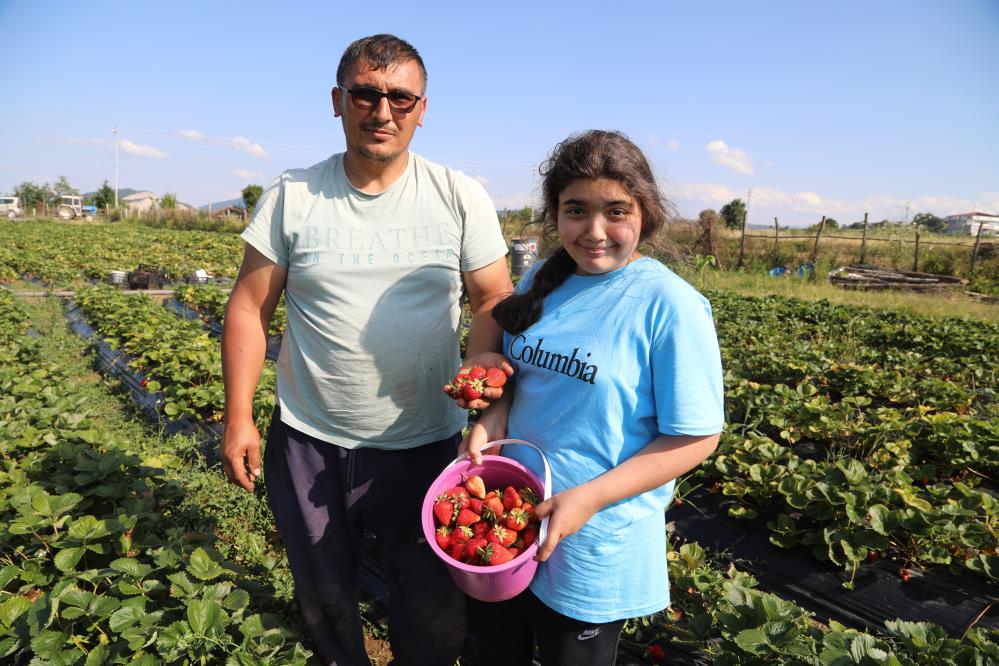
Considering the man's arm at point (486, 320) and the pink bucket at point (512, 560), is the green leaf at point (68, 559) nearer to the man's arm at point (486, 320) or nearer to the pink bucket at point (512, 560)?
the pink bucket at point (512, 560)

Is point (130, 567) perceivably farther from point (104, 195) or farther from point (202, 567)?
point (104, 195)

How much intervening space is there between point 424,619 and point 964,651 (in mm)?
1440

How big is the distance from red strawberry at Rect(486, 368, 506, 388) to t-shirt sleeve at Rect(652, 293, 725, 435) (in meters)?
0.39

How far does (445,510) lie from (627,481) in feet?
1.52

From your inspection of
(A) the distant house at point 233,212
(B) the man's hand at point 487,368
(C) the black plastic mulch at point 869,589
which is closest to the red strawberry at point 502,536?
(B) the man's hand at point 487,368

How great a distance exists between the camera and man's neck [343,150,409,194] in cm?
170

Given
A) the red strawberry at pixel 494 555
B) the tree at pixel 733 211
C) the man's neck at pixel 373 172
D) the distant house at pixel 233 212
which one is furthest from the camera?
the distant house at pixel 233 212

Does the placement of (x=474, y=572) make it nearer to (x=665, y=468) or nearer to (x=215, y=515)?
(x=665, y=468)

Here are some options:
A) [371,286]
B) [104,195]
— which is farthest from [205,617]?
[104,195]

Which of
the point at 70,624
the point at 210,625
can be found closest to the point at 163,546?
the point at 70,624

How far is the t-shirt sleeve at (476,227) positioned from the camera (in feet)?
5.86

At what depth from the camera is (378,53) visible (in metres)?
1.61

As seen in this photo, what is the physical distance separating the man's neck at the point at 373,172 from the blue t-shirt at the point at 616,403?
65cm

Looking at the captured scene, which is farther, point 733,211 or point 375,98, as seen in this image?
point 733,211
